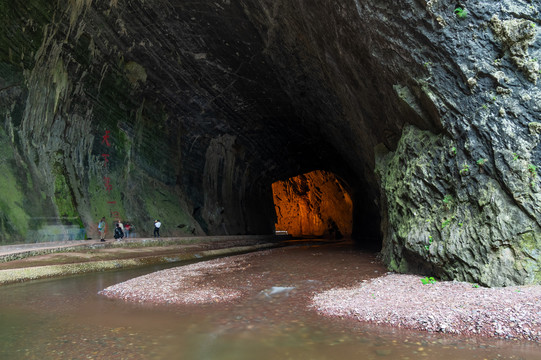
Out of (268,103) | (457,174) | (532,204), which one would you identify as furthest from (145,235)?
(532,204)

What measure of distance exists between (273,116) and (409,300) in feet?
65.4

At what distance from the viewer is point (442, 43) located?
9227 mm

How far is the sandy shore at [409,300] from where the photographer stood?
587 centimetres

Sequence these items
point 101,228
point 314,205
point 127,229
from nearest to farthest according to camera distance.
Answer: point 101,228 < point 127,229 < point 314,205

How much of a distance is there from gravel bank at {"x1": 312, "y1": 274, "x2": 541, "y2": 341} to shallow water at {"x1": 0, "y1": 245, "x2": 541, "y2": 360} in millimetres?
299

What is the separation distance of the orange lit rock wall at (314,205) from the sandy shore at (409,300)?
34.1 m

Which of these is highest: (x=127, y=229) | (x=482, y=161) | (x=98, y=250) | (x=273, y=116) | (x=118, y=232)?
(x=273, y=116)

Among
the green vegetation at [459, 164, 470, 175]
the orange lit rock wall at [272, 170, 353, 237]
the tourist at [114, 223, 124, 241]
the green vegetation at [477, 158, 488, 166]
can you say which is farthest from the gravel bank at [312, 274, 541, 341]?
the orange lit rock wall at [272, 170, 353, 237]

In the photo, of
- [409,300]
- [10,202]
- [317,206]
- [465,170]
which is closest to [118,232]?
[10,202]

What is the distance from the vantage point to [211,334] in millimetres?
6145

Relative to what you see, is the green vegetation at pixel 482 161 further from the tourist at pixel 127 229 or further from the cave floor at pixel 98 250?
the tourist at pixel 127 229

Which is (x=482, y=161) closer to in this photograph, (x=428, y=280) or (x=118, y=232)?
A: (x=428, y=280)

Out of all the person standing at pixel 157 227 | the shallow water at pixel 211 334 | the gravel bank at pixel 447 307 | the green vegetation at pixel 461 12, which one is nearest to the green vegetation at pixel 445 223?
the gravel bank at pixel 447 307

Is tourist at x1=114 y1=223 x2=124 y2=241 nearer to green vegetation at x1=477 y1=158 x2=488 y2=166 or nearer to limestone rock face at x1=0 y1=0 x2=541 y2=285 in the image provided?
limestone rock face at x1=0 y1=0 x2=541 y2=285
